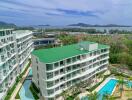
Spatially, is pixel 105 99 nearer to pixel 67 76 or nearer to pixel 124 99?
pixel 124 99

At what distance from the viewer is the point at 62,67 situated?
36.5 m

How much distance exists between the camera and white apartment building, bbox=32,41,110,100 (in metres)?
34.2

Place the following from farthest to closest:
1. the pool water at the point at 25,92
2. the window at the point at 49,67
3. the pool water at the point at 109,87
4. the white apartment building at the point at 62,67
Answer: the pool water at the point at 109,87 → the pool water at the point at 25,92 → the white apartment building at the point at 62,67 → the window at the point at 49,67

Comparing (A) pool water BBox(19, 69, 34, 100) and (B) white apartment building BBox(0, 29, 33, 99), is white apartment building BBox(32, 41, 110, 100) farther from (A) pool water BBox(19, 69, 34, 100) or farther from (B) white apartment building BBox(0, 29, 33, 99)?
(B) white apartment building BBox(0, 29, 33, 99)

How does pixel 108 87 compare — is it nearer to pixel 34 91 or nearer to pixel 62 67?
pixel 62 67

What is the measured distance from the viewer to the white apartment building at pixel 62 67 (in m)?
34.2

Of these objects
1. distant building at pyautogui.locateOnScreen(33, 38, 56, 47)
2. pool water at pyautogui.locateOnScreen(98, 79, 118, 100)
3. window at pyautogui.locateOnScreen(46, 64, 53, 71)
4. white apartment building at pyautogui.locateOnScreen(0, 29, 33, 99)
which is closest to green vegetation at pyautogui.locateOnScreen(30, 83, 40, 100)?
white apartment building at pyautogui.locateOnScreen(0, 29, 33, 99)

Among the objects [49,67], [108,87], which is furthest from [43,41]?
[49,67]

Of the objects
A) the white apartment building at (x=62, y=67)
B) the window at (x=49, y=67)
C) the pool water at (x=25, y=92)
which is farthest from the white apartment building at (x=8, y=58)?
the window at (x=49, y=67)

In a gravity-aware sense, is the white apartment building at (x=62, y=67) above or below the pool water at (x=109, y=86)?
above

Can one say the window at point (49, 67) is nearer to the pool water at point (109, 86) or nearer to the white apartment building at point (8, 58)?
the white apartment building at point (8, 58)

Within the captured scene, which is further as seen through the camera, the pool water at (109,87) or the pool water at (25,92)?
the pool water at (109,87)

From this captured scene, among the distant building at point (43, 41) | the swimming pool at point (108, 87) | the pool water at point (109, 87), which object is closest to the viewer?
the swimming pool at point (108, 87)

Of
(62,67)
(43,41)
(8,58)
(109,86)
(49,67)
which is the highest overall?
(43,41)
